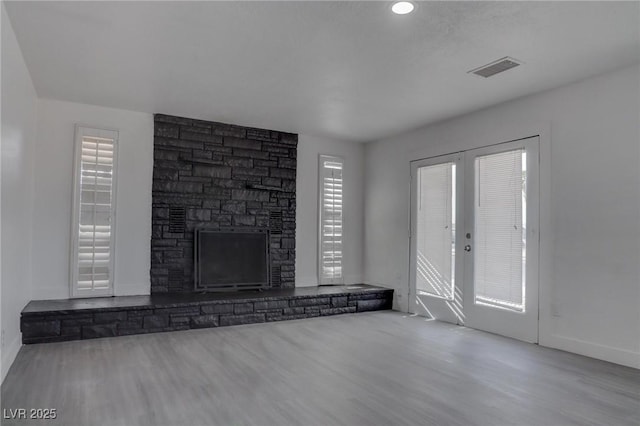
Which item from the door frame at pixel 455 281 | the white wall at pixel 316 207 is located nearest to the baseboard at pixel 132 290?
the white wall at pixel 316 207

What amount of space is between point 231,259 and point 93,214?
171 centimetres

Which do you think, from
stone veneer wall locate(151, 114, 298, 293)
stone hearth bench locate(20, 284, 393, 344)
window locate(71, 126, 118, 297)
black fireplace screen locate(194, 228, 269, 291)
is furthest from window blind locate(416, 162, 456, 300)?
window locate(71, 126, 118, 297)

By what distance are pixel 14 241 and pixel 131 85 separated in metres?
1.78

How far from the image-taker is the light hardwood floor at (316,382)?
8.18 ft

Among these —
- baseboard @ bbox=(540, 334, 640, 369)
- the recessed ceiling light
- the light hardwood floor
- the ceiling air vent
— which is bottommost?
the light hardwood floor

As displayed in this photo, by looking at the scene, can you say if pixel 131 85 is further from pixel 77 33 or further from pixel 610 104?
pixel 610 104

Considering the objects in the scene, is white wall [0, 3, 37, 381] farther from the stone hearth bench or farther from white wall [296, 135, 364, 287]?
white wall [296, 135, 364, 287]

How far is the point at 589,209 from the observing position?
3740mm

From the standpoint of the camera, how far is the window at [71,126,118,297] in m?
4.70

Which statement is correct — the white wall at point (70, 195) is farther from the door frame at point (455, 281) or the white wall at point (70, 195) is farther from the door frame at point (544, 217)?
the door frame at point (544, 217)

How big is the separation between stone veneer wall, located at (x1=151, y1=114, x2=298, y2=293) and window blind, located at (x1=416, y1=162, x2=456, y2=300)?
182cm

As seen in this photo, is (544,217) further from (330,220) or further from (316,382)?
(330,220)

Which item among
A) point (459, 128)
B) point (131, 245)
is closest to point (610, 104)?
point (459, 128)

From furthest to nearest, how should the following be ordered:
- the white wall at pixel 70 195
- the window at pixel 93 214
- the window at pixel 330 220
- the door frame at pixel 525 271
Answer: the window at pixel 330 220
the window at pixel 93 214
the white wall at pixel 70 195
the door frame at pixel 525 271
